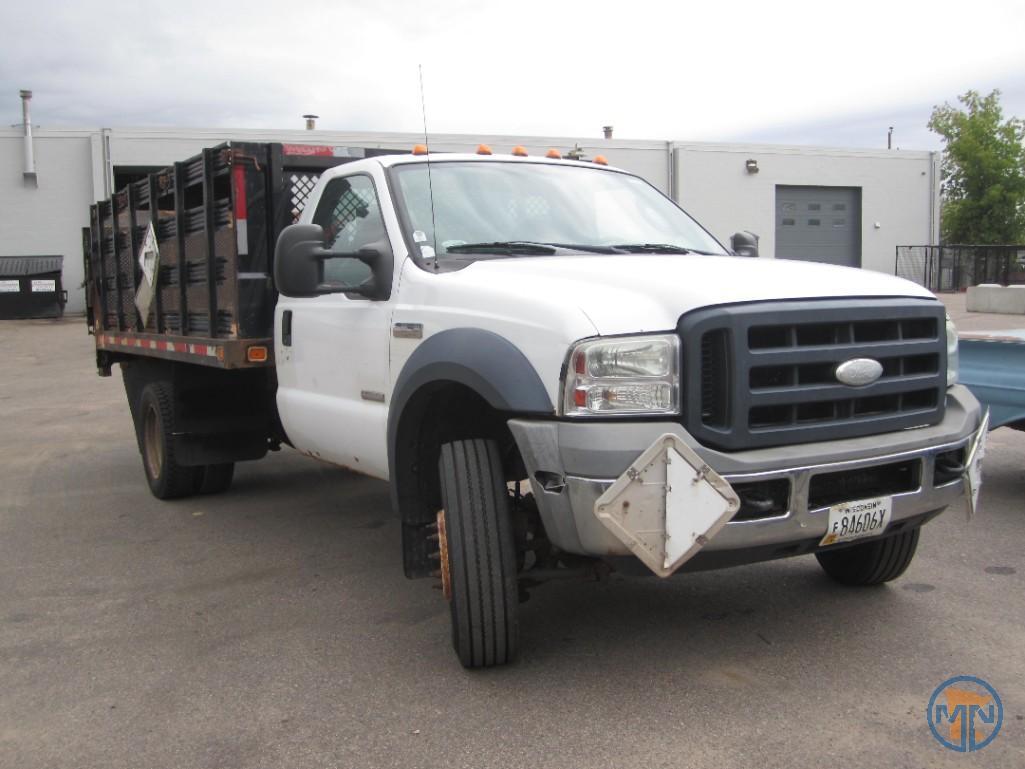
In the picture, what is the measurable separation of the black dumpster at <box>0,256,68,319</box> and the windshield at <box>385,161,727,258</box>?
25529mm

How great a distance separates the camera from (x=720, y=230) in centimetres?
3400

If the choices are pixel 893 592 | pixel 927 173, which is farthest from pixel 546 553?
pixel 927 173

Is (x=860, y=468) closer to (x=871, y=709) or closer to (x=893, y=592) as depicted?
(x=871, y=709)

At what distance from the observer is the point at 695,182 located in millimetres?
33844

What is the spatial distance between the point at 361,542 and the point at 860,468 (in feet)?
11.1

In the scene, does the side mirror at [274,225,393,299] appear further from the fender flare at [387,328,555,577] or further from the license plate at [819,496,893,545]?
the license plate at [819,496,893,545]

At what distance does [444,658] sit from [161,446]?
151 inches

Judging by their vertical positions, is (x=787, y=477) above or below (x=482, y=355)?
below

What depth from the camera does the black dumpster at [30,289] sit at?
27438 mm

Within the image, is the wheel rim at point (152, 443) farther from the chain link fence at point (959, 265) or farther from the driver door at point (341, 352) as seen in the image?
the chain link fence at point (959, 265)

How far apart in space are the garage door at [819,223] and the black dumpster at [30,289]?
2258 centimetres

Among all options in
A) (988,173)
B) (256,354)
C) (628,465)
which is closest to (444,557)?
(628,465)

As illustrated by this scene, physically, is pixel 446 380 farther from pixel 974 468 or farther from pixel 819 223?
pixel 819 223

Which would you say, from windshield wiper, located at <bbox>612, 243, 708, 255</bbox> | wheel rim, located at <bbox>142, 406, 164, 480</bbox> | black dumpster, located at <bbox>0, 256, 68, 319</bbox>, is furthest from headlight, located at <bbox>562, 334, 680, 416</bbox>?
black dumpster, located at <bbox>0, 256, 68, 319</bbox>
